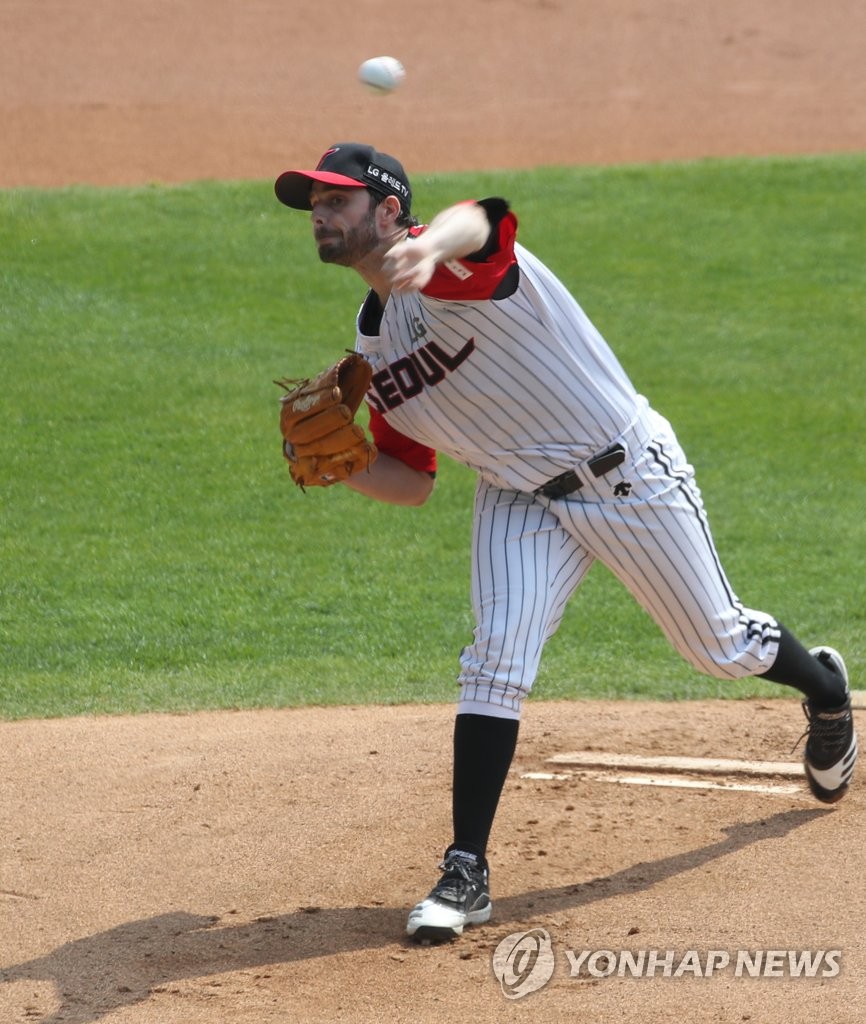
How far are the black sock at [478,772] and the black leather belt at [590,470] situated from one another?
529 millimetres

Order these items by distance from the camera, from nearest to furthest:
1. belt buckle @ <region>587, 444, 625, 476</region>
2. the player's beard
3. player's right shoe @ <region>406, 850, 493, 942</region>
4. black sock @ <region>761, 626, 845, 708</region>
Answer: player's right shoe @ <region>406, 850, 493, 942</region>, the player's beard, belt buckle @ <region>587, 444, 625, 476</region>, black sock @ <region>761, 626, 845, 708</region>

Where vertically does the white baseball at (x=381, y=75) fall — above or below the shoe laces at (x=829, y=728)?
above

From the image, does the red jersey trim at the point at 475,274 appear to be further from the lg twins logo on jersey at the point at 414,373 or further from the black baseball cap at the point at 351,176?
the black baseball cap at the point at 351,176

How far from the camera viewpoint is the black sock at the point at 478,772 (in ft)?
10.8

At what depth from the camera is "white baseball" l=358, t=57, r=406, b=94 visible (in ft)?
14.3

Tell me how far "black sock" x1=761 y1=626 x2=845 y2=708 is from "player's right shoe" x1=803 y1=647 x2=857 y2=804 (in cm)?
3

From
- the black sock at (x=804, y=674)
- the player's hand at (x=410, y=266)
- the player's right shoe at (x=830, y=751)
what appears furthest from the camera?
the player's right shoe at (x=830, y=751)

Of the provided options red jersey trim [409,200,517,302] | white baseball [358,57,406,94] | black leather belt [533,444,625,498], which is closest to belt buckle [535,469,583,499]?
black leather belt [533,444,625,498]

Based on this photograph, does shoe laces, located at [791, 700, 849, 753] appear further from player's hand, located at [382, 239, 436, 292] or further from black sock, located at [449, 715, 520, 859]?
player's hand, located at [382, 239, 436, 292]

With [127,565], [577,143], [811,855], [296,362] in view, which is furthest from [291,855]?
[577,143]

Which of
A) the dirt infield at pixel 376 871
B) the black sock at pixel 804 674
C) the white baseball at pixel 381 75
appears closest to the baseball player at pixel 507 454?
the black sock at pixel 804 674

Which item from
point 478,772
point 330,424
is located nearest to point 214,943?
point 478,772

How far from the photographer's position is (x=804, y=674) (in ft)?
12.3

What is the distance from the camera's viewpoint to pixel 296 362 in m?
8.92
